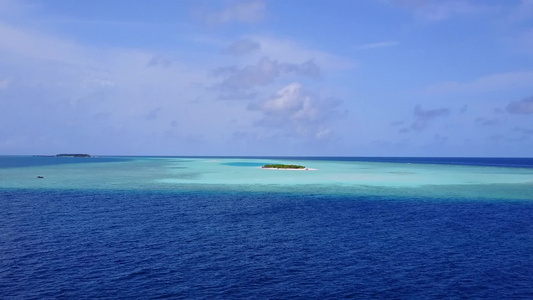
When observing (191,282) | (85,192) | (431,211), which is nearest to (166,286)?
(191,282)

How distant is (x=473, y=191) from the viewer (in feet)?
237

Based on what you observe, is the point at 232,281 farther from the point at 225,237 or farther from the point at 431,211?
the point at 431,211

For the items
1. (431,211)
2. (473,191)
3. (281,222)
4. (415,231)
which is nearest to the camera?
(415,231)

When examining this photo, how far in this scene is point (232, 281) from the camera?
24.4m

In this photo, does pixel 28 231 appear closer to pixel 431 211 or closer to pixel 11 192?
pixel 11 192

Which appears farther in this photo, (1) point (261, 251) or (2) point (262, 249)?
(2) point (262, 249)

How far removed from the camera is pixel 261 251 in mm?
30828

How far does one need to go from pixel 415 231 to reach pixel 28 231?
34.2 metres

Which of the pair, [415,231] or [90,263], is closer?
[90,263]

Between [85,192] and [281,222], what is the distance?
37.8 metres

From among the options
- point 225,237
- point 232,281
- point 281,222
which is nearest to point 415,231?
point 281,222

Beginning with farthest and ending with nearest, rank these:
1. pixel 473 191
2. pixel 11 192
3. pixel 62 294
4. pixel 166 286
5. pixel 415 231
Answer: pixel 473 191 → pixel 11 192 → pixel 415 231 → pixel 166 286 → pixel 62 294

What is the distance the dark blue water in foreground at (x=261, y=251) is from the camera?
23311 mm

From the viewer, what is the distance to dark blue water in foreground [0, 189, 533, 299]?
76.5 ft
